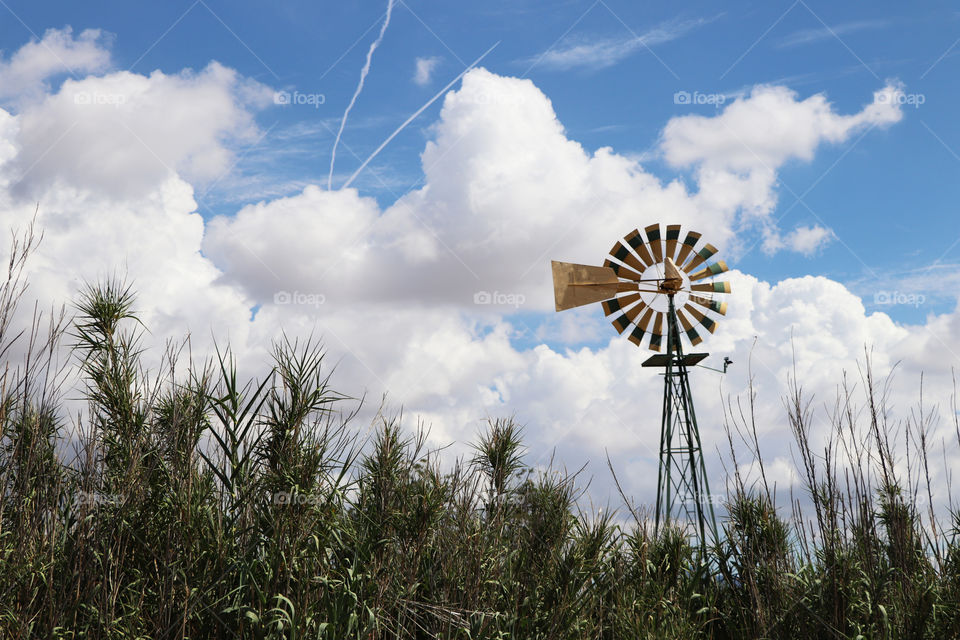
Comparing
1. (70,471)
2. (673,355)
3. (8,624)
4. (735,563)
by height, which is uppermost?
(673,355)

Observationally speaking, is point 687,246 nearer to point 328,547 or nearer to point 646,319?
point 646,319

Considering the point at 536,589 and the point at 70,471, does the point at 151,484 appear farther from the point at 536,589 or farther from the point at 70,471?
the point at 536,589

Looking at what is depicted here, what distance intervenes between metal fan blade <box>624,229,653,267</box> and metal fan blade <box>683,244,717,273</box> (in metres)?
0.62

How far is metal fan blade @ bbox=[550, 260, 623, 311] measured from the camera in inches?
477

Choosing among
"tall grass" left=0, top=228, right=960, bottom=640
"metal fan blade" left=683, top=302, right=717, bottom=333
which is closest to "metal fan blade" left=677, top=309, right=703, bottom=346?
"metal fan blade" left=683, top=302, right=717, bottom=333

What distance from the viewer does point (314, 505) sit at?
514 centimetres

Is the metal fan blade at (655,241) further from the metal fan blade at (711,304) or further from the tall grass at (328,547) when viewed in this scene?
the tall grass at (328,547)

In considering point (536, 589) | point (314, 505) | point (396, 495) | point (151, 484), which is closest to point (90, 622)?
point (151, 484)

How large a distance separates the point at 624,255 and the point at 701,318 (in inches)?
64.4

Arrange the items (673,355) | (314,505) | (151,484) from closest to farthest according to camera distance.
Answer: (314,505), (151,484), (673,355)

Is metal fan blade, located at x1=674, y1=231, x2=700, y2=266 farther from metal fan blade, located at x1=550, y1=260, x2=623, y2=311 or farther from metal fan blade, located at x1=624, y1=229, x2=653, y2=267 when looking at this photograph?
metal fan blade, located at x1=550, y1=260, x2=623, y2=311

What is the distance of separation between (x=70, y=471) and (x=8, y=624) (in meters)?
1.89

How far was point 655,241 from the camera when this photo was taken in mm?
12477

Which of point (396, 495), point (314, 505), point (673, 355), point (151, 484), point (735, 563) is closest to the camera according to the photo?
point (314, 505)
